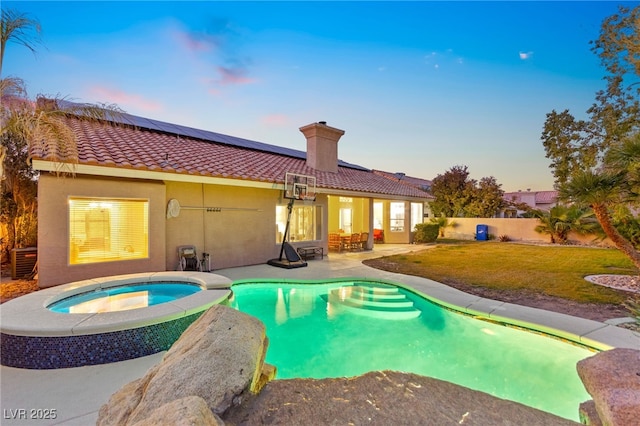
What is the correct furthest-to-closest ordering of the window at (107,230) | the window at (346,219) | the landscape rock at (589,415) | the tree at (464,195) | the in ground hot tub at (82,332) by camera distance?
the tree at (464,195), the window at (346,219), the window at (107,230), the in ground hot tub at (82,332), the landscape rock at (589,415)

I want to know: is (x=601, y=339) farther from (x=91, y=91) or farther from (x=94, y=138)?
(x=91, y=91)

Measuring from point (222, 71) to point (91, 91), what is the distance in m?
4.77

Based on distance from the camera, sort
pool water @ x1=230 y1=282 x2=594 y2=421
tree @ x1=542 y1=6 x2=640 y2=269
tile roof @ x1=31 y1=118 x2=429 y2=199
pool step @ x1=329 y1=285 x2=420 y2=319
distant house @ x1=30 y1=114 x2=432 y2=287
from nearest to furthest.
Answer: pool water @ x1=230 y1=282 x2=594 y2=421
tree @ x1=542 y1=6 x2=640 y2=269
pool step @ x1=329 y1=285 x2=420 y2=319
distant house @ x1=30 y1=114 x2=432 y2=287
tile roof @ x1=31 y1=118 x2=429 y2=199

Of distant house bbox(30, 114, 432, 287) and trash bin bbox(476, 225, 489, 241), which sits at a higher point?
distant house bbox(30, 114, 432, 287)

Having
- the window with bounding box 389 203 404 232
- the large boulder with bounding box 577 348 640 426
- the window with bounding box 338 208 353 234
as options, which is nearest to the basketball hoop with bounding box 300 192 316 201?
the window with bounding box 338 208 353 234

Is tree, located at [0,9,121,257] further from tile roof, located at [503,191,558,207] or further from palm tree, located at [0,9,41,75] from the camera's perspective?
tile roof, located at [503,191,558,207]

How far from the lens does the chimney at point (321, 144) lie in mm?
14656

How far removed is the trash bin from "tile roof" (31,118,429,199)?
433 inches

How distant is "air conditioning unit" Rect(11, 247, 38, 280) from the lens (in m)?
8.07

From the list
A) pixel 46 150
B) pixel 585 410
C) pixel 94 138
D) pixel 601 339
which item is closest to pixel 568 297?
pixel 601 339

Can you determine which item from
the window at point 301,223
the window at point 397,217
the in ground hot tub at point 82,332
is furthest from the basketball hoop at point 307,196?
the window at point 397,217

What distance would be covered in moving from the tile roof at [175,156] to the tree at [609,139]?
7966 mm

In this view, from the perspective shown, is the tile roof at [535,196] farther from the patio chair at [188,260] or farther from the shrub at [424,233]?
the patio chair at [188,260]

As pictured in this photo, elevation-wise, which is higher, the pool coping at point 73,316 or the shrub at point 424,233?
the shrub at point 424,233
